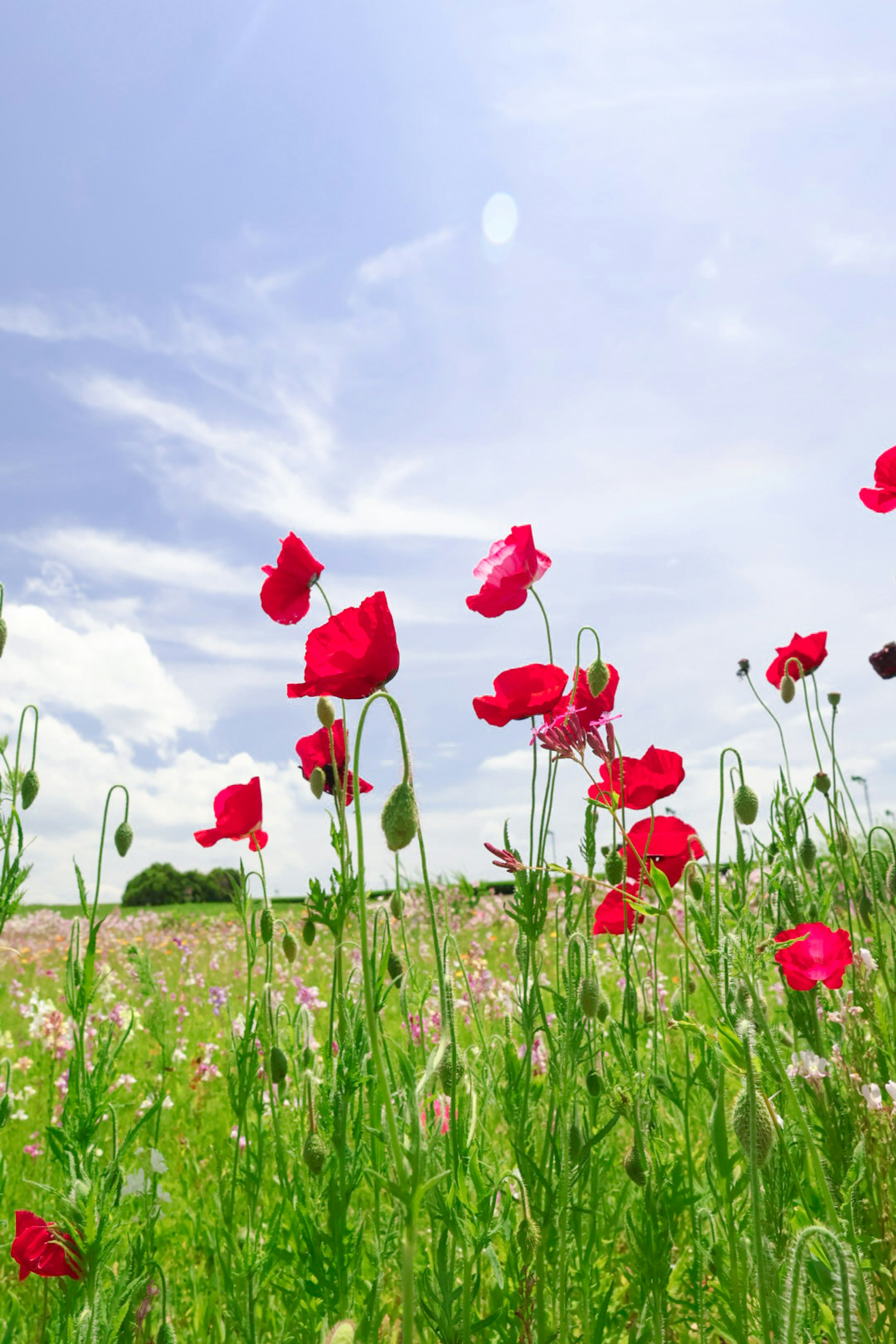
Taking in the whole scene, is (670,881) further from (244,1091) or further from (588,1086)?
(244,1091)

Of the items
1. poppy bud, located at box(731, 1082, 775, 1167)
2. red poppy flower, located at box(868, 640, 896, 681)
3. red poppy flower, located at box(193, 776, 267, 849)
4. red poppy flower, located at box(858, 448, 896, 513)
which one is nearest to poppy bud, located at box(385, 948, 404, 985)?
red poppy flower, located at box(193, 776, 267, 849)

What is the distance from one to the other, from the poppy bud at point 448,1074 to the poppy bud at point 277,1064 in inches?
24.6

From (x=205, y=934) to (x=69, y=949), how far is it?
1018 centimetres

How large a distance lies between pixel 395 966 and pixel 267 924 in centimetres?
33

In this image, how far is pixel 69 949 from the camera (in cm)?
207

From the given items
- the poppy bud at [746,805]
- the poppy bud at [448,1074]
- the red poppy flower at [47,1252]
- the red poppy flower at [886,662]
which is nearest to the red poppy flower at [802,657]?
the red poppy flower at [886,662]

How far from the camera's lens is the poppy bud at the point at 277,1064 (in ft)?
6.89

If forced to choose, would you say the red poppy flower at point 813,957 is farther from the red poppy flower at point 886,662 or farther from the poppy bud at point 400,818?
the red poppy flower at point 886,662

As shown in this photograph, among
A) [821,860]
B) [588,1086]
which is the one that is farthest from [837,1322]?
[821,860]

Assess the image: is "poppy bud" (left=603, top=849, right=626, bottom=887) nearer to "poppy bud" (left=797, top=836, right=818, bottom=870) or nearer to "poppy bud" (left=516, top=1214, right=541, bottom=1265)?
"poppy bud" (left=516, top=1214, right=541, bottom=1265)

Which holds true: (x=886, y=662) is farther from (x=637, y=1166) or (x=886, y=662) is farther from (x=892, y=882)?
(x=637, y=1166)

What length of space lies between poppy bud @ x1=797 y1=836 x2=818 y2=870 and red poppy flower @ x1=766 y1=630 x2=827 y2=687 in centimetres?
58

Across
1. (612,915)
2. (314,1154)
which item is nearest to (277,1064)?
(314,1154)

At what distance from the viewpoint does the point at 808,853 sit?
124 inches
